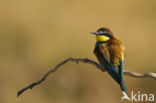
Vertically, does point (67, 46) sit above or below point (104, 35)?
below

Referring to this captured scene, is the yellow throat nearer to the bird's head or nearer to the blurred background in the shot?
the bird's head

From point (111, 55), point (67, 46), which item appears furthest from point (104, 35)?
point (67, 46)

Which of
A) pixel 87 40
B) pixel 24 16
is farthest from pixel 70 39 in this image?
pixel 24 16

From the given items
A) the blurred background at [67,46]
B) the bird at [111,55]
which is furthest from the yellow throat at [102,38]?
the blurred background at [67,46]

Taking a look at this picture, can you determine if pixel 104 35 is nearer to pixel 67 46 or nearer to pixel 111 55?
pixel 111 55

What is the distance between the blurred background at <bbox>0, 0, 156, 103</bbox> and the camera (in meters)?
4.84

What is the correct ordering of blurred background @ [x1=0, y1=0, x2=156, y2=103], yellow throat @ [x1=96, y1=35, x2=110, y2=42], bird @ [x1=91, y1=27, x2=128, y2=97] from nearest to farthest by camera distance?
1. bird @ [x1=91, y1=27, x2=128, y2=97]
2. yellow throat @ [x1=96, y1=35, x2=110, y2=42]
3. blurred background @ [x1=0, y1=0, x2=156, y2=103]

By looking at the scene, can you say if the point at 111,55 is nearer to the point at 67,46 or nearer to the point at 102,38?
the point at 102,38

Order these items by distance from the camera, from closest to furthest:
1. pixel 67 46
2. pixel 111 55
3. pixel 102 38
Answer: pixel 111 55 → pixel 102 38 → pixel 67 46

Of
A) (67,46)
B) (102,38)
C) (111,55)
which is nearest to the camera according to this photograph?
(111,55)

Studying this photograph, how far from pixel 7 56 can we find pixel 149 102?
1162mm

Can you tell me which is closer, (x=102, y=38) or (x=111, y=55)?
(x=111, y=55)

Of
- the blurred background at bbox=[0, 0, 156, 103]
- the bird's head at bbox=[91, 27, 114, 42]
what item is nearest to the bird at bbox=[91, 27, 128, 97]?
the bird's head at bbox=[91, 27, 114, 42]

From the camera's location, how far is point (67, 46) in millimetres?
5109
